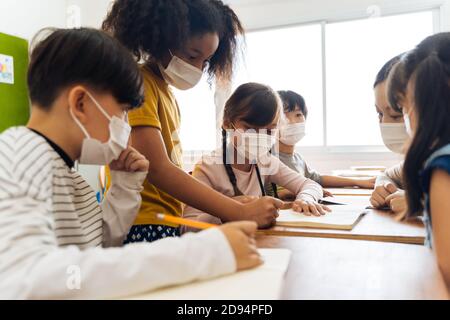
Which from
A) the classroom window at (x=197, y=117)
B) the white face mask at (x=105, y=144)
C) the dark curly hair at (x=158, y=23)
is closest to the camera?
the white face mask at (x=105, y=144)

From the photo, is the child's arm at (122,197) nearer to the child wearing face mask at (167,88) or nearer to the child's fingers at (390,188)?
the child wearing face mask at (167,88)

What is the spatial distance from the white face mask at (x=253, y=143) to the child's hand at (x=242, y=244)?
2.61ft

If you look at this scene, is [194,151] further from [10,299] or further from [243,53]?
[10,299]

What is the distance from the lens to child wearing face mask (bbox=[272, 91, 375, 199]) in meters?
1.81

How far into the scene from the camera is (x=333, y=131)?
3.33 meters

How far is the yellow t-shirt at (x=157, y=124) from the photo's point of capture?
36.1 inches

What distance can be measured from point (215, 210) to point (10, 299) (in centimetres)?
50

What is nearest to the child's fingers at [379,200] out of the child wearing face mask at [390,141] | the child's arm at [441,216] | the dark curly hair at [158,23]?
the child wearing face mask at [390,141]

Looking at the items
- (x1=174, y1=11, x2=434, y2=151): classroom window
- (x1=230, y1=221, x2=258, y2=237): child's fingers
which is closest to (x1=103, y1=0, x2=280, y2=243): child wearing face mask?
(x1=230, y1=221, x2=258, y2=237): child's fingers

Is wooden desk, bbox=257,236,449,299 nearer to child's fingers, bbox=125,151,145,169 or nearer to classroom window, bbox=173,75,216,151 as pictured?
child's fingers, bbox=125,151,145,169

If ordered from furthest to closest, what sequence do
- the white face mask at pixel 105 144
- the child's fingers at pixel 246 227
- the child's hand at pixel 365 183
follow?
the child's hand at pixel 365 183, the white face mask at pixel 105 144, the child's fingers at pixel 246 227

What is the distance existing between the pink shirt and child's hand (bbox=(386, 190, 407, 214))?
0.23 meters

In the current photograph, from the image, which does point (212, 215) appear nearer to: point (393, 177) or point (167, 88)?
point (167, 88)
